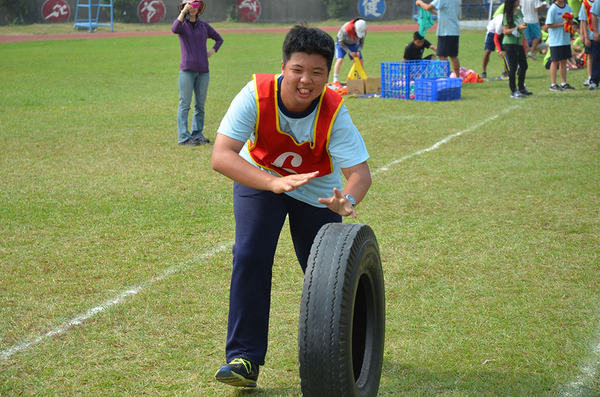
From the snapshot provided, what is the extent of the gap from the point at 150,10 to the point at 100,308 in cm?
4918

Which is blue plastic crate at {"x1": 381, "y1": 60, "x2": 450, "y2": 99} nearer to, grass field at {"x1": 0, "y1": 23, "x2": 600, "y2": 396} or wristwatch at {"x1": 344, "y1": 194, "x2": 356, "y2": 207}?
grass field at {"x1": 0, "y1": 23, "x2": 600, "y2": 396}

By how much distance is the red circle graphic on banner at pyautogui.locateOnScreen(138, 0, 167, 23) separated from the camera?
1961 inches

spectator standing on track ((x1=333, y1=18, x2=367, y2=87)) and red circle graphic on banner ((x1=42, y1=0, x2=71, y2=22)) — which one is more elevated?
red circle graphic on banner ((x1=42, y1=0, x2=71, y2=22))

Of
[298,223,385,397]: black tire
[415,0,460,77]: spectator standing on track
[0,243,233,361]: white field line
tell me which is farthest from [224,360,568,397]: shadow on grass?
[415,0,460,77]: spectator standing on track

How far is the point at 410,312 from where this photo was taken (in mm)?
4133

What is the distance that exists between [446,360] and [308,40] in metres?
1.88

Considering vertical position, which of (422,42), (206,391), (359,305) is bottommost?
(206,391)

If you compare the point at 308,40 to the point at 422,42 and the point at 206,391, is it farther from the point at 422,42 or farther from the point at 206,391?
the point at 422,42

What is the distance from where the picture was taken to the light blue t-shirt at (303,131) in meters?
3.18

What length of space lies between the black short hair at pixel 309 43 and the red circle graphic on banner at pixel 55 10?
5002cm

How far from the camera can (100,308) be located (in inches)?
166

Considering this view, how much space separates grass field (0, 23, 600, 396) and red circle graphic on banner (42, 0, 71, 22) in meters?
41.4

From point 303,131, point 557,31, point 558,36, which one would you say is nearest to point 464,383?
point 303,131

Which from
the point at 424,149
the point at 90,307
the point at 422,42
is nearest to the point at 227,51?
the point at 422,42
